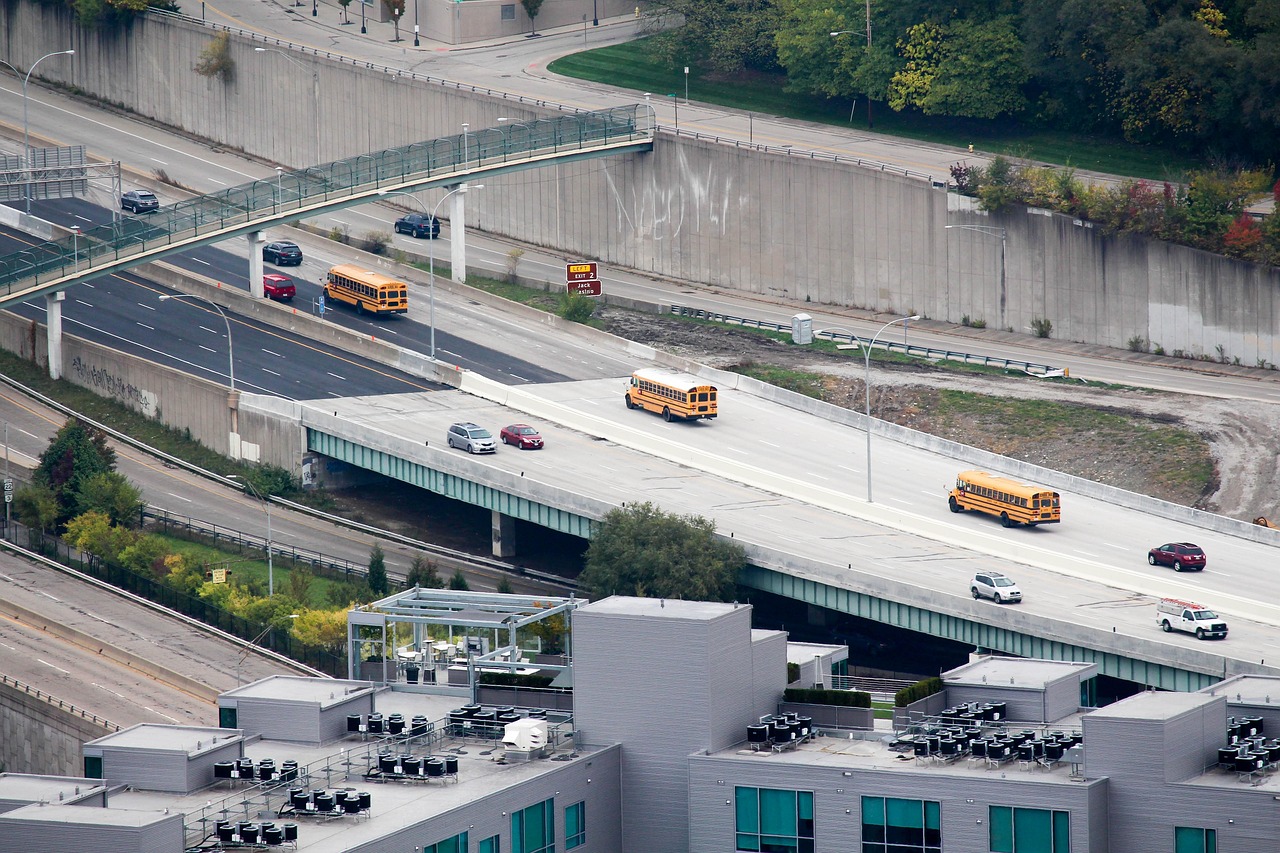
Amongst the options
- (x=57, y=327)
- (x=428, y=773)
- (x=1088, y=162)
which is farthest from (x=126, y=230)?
(x=428, y=773)

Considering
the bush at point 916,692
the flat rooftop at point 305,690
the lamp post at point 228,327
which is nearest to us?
the bush at point 916,692

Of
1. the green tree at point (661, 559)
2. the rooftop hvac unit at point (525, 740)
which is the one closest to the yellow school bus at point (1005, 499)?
the green tree at point (661, 559)

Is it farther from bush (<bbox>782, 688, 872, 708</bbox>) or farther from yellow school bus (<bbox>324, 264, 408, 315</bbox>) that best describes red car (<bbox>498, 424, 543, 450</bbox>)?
bush (<bbox>782, 688, 872, 708</bbox>)

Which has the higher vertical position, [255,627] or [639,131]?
[639,131]

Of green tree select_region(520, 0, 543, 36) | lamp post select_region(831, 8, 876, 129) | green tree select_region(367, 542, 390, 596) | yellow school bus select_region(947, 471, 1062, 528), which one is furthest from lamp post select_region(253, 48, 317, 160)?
yellow school bus select_region(947, 471, 1062, 528)

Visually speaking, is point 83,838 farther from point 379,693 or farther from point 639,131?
point 639,131

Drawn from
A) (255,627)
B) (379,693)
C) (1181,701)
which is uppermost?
(1181,701)

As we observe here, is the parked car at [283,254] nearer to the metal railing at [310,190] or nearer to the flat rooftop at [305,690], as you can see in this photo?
the metal railing at [310,190]
